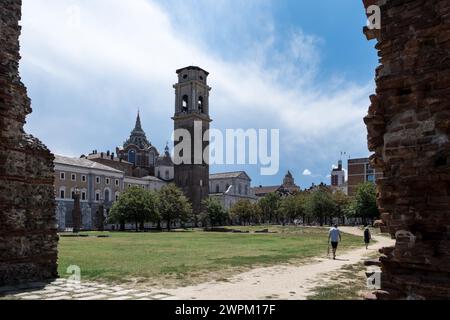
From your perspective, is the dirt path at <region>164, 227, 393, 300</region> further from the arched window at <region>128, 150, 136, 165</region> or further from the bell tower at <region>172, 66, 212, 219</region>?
the arched window at <region>128, 150, 136, 165</region>

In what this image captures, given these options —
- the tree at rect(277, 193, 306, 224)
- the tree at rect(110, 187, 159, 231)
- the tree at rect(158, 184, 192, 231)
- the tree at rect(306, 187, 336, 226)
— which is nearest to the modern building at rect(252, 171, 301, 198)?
the tree at rect(277, 193, 306, 224)

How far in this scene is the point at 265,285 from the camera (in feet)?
36.4

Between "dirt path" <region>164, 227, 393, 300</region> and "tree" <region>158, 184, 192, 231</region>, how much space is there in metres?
53.1

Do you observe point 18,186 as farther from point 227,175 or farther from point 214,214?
point 227,175

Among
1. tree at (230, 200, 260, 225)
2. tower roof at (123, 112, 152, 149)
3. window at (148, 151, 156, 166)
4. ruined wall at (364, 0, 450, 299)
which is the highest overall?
tower roof at (123, 112, 152, 149)

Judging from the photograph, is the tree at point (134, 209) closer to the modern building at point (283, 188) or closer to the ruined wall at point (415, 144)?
the ruined wall at point (415, 144)

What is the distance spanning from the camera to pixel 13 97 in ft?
40.1

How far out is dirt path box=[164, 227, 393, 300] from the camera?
31.3 feet

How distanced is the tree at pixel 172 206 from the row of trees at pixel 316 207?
22596 millimetres

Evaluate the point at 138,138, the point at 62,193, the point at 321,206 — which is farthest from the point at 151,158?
the point at 321,206
